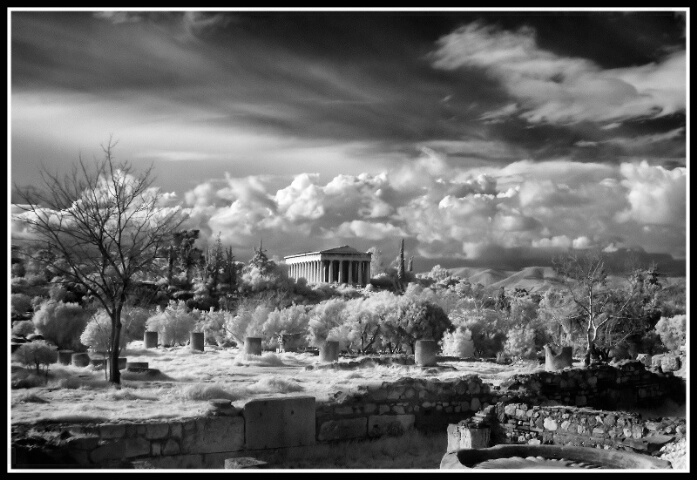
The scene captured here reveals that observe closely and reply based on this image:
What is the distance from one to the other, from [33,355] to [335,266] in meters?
18.0

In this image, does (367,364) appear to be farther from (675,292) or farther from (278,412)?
(278,412)

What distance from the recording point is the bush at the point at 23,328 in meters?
15.5

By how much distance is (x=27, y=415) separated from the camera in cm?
820

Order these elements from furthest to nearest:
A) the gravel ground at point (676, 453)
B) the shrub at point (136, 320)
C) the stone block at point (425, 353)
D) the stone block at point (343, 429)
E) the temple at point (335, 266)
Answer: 1. the temple at point (335, 266)
2. the shrub at point (136, 320)
3. the stone block at point (425, 353)
4. the stone block at point (343, 429)
5. the gravel ground at point (676, 453)

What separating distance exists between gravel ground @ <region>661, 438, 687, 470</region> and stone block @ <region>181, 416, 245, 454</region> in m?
4.61

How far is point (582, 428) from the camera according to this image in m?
8.02

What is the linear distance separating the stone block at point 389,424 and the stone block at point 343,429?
104 millimetres

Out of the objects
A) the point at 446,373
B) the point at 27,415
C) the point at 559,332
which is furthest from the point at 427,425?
the point at 559,332

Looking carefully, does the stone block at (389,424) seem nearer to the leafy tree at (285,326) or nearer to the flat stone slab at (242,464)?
the flat stone slab at (242,464)

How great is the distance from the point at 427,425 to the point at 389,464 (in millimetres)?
1489

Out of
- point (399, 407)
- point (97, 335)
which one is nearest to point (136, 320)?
point (97, 335)

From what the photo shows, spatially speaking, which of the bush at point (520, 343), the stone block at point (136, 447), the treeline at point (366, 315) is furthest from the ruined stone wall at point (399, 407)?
the bush at point (520, 343)

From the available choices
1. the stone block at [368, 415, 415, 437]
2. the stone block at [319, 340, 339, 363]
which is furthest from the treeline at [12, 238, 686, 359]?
the stone block at [368, 415, 415, 437]

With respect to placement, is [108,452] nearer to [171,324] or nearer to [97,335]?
[97,335]
